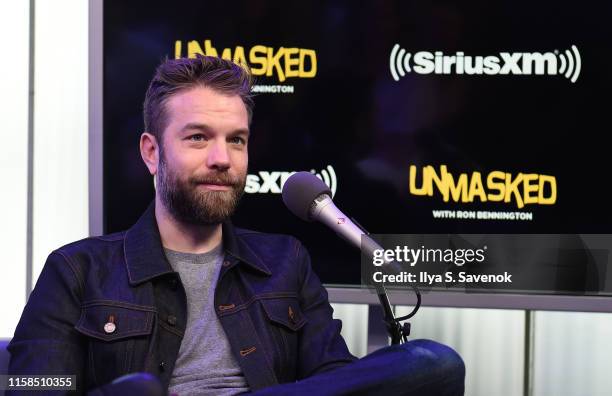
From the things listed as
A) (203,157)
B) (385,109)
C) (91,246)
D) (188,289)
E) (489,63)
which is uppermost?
(489,63)

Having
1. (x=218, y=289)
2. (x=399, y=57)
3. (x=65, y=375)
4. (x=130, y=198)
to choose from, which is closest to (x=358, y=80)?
(x=399, y=57)

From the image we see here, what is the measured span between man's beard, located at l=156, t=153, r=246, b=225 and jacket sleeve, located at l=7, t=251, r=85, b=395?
307 mm

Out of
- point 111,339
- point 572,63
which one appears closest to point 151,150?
point 111,339

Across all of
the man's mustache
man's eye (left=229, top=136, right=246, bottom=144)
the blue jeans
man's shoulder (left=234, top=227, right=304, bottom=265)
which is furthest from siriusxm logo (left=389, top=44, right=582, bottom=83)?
the blue jeans

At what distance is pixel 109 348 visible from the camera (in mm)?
2184

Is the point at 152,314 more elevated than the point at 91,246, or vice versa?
the point at 91,246

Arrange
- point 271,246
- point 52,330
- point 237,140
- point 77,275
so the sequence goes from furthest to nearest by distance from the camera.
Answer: point 271,246 → point 237,140 → point 77,275 → point 52,330

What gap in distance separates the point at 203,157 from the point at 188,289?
34 cm

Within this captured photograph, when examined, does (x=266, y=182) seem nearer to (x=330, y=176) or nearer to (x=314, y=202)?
(x=330, y=176)

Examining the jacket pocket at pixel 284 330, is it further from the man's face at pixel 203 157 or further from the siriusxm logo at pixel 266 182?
the siriusxm logo at pixel 266 182

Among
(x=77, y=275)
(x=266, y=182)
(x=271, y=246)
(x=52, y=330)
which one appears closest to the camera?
(x=52, y=330)

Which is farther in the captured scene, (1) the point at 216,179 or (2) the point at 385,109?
(2) the point at 385,109

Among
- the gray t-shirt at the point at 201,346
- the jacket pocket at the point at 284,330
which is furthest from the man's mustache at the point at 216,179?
the jacket pocket at the point at 284,330

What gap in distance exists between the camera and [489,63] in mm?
3232
